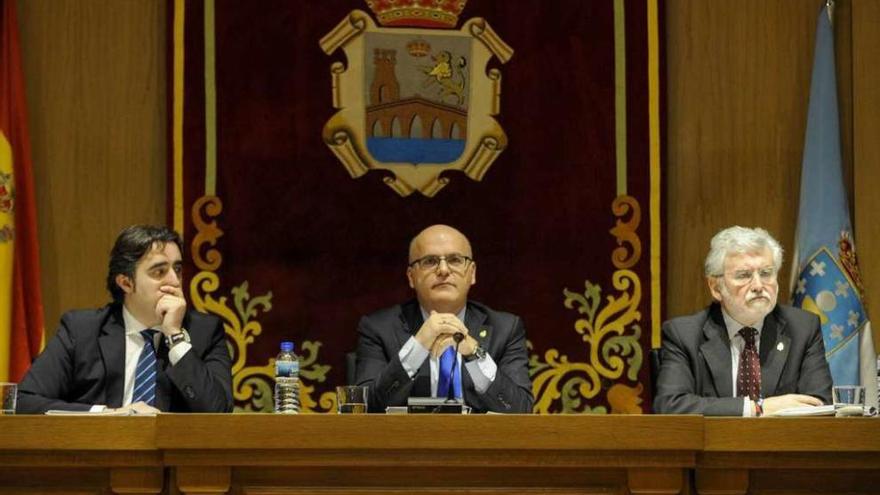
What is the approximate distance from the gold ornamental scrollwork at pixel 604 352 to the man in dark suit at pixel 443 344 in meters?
0.54

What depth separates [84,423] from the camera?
2961 mm

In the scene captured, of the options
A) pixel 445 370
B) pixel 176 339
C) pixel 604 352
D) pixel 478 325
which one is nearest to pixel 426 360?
pixel 445 370

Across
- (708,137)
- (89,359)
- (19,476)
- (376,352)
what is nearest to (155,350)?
(89,359)

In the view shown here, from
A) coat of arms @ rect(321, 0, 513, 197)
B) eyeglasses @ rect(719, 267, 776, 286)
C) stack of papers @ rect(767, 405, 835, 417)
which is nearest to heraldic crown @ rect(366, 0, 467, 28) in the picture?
coat of arms @ rect(321, 0, 513, 197)

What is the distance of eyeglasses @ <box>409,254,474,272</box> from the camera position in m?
4.31

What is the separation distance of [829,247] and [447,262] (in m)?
1.43

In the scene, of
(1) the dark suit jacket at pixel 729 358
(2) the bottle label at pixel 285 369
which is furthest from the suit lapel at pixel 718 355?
(2) the bottle label at pixel 285 369

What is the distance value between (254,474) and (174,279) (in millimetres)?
1233

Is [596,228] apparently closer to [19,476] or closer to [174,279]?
[174,279]

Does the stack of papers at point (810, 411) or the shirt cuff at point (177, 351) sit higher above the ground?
the shirt cuff at point (177, 351)

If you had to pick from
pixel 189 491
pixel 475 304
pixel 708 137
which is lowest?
pixel 189 491

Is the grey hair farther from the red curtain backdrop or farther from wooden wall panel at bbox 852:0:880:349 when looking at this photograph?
wooden wall panel at bbox 852:0:880:349

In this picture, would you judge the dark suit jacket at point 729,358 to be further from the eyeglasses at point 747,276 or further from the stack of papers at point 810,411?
the stack of papers at point 810,411

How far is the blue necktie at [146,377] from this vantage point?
13.0ft
